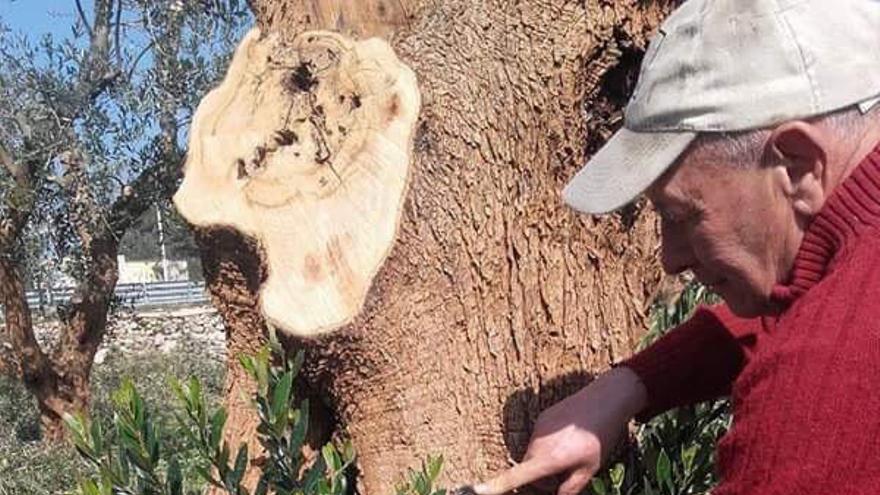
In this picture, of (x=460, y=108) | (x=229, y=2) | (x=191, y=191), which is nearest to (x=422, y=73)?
(x=460, y=108)

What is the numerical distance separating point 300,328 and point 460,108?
0.53 m

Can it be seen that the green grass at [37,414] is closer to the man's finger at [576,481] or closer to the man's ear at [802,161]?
the man's finger at [576,481]

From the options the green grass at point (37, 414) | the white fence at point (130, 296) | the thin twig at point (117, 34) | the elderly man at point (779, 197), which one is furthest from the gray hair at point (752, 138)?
the thin twig at point (117, 34)

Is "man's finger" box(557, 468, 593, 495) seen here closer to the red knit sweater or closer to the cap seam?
the red knit sweater

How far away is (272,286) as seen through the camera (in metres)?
2.26

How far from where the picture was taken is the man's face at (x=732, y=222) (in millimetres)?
1533

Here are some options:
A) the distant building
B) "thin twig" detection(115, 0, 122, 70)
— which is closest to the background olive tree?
"thin twig" detection(115, 0, 122, 70)

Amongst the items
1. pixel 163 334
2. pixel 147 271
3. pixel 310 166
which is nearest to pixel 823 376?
Answer: pixel 310 166

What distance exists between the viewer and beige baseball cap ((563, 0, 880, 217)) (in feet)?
4.98

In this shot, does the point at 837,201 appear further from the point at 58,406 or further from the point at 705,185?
the point at 58,406

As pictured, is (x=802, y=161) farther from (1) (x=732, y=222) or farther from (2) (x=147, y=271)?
(2) (x=147, y=271)

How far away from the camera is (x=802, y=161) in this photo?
4.92 ft

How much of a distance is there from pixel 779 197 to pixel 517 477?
2.81 feet

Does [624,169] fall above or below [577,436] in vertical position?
above
